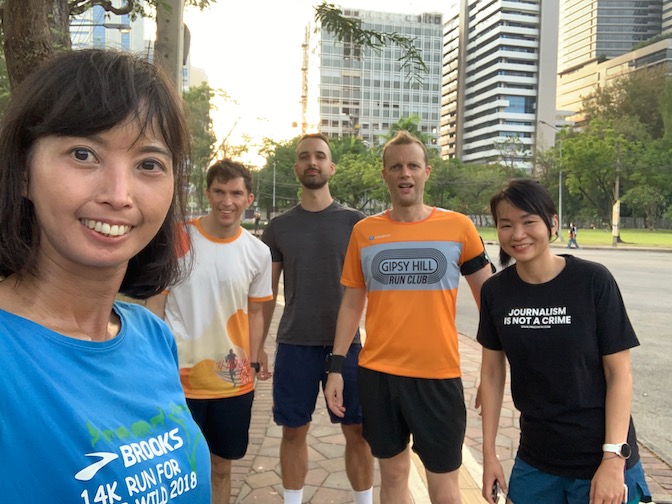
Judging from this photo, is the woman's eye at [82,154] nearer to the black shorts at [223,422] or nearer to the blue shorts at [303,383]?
the black shorts at [223,422]

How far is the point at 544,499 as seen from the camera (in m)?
2.18

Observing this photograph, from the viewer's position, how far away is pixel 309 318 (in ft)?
11.5

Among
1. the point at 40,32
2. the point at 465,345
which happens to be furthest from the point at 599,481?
the point at 465,345

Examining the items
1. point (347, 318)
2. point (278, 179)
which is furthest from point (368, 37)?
point (278, 179)

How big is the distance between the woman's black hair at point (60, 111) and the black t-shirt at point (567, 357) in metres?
1.62

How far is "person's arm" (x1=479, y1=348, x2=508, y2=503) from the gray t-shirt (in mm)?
1173

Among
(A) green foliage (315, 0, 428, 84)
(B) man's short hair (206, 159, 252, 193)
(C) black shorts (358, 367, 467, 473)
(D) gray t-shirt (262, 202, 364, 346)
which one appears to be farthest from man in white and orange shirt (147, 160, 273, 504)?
(A) green foliage (315, 0, 428, 84)

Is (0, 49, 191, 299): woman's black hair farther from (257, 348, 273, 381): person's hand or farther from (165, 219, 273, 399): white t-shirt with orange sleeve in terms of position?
(257, 348, 273, 381): person's hand

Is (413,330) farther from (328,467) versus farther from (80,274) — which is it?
(80,274)

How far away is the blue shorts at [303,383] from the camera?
3408mm

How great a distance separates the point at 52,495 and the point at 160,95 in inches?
31.3

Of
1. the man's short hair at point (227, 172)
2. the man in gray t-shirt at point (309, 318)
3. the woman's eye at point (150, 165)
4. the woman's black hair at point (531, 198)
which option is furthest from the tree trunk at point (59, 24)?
the woman's black hair at point (531, 198)

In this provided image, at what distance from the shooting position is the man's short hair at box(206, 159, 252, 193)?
131 inches

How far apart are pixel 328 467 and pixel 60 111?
3.52m
